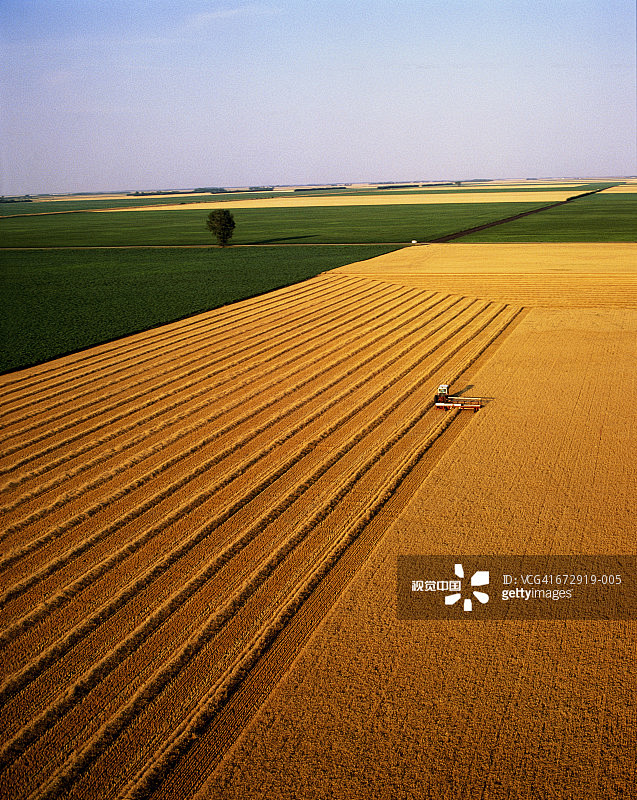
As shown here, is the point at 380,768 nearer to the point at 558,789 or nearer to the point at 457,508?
the point at 558,789

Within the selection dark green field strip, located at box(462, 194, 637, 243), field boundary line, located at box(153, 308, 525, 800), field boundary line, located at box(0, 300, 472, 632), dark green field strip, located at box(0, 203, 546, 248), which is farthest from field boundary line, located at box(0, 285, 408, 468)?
dark green field strip, located at box(0, 203, 546, 248)

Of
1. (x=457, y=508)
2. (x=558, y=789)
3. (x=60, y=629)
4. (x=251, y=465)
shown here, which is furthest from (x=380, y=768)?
(x=251, y=465)

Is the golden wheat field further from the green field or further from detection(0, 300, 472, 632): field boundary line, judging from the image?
the green field

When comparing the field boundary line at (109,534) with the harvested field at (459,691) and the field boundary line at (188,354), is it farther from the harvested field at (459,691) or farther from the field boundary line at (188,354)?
the field boundary line at (188,354)

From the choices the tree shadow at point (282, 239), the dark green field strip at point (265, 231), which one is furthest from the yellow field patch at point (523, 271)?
the tree shadow at point (282, 239)

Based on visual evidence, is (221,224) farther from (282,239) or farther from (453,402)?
(453,402)

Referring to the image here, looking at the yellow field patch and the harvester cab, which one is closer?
the harvester cab
